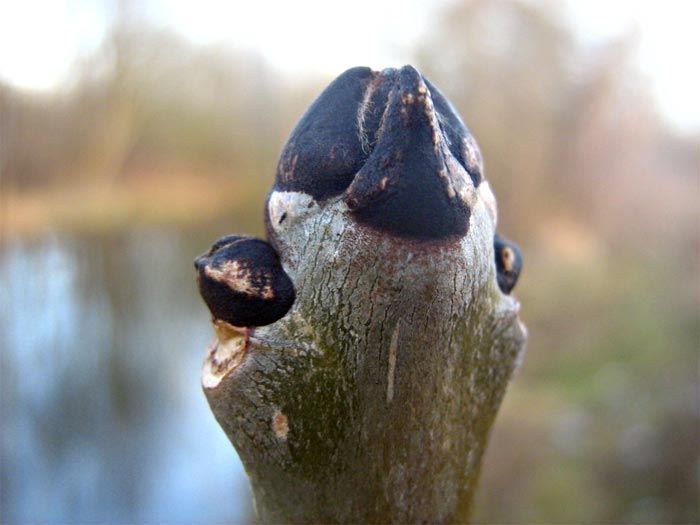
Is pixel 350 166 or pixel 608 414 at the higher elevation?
pixel 350 166

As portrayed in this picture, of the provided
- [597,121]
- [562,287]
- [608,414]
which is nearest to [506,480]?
[608,414]

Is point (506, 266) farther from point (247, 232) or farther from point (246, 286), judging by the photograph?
point (247, 232)

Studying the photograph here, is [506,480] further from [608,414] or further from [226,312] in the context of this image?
[226,312]

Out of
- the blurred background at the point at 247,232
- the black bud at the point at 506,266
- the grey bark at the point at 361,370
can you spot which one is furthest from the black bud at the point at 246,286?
the blurred background at the point at 247,232

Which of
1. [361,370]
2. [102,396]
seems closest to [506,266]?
[361,370]

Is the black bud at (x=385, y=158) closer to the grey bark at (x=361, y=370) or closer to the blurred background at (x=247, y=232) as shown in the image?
the grey bark at (x=361, y=370)
